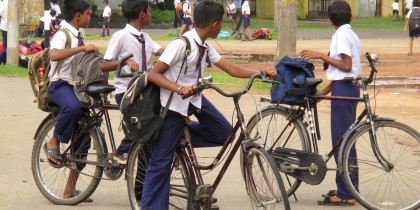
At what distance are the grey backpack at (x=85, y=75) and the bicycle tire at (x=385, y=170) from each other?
1996mm

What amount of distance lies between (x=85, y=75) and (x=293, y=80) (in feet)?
5.33

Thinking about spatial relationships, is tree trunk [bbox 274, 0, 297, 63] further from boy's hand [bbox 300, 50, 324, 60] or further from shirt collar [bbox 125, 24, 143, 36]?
A: shirt collar [bbox 125, 24, 143, 36]

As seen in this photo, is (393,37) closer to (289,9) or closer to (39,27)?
(39,27)

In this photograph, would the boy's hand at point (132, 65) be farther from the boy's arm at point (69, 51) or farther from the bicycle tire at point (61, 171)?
the bicycle tire at point (61, 171)

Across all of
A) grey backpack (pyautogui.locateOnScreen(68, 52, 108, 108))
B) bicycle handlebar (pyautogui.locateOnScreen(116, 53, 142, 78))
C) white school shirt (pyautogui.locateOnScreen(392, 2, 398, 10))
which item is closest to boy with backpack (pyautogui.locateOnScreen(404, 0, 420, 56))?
grey backpack (pyautogui.locateOnScreen(68, 52, 108, 108))

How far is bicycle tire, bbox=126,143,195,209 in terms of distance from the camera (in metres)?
6.64

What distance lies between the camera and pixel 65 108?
24.9 ft

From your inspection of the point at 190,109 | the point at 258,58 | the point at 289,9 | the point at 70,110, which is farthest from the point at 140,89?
the point at 258,58

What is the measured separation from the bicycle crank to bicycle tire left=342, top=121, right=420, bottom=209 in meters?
0.19

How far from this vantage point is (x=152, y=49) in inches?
311

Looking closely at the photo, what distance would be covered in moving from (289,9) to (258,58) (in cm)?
601

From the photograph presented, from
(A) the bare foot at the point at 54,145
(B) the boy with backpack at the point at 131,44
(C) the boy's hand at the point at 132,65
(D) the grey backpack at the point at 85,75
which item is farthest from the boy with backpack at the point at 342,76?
(A) the bare foot at the point at 54,145

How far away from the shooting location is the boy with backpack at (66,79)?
24.9ft

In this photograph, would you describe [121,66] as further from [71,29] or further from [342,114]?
[342,114]
